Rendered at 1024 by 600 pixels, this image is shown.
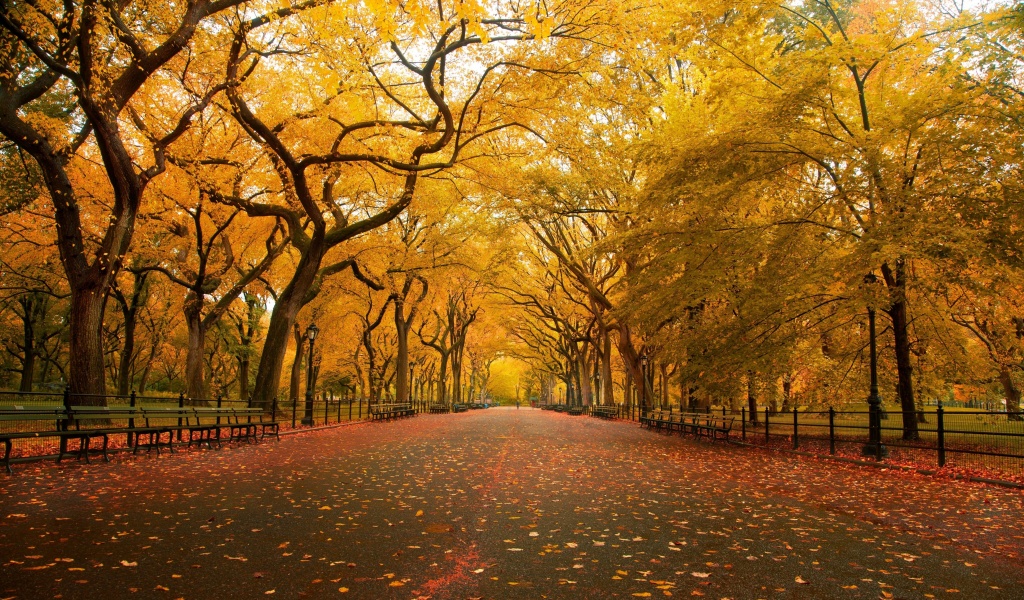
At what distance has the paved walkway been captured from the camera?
4.18 meters

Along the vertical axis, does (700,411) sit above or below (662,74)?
below

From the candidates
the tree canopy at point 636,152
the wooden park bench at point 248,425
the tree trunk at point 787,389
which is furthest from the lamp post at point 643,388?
the wooden park bench at point 248,425

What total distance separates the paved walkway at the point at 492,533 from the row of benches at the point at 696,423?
7670 mm

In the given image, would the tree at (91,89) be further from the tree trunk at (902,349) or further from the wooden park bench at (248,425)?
the tree trunk at (902,349)

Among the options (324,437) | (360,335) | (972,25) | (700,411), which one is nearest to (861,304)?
(972,25)

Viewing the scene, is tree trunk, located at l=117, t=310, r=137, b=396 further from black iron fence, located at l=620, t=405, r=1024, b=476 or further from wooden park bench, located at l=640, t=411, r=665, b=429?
black iron fence, located at l=620, t=405, r=1024, b=476

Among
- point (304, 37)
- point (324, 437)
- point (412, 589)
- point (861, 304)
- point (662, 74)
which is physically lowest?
point (324, 437)

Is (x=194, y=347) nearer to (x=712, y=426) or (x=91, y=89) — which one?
(x=91, y=89)

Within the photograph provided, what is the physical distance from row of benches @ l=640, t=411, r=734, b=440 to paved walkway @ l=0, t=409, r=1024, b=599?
302 inches

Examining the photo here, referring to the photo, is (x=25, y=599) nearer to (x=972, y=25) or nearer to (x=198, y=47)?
(x=198, y=47)

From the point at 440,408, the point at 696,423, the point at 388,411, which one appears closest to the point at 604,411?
the point at 440,408

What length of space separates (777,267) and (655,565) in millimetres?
11788

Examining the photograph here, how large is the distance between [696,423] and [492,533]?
Answer: 1485cm

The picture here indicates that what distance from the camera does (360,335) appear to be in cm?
4228
